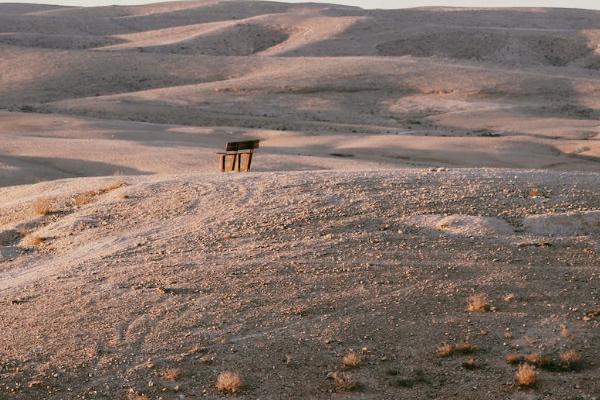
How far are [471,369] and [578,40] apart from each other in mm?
79314

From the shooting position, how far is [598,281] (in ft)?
39.3

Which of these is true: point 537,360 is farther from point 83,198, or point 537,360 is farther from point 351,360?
point 83,198

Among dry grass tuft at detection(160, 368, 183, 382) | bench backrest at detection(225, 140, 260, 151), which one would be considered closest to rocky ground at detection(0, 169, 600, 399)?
dry grass tuft at detection(160, 368, 183, 382)

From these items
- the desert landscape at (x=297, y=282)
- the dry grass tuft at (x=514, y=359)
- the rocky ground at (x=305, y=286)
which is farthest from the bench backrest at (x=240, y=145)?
the dry grass tuft at (x=514, y=359)

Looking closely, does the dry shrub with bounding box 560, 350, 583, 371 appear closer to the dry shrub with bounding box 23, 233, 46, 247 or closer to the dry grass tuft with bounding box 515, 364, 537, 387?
A: the dry grass tuft with bounding box 515, 364, 537, 387

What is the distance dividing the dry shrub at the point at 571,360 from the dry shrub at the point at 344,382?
201 cm

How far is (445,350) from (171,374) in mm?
2599

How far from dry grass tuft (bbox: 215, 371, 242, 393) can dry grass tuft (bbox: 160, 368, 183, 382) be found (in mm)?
389

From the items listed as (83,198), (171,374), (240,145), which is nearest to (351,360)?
(171,374)

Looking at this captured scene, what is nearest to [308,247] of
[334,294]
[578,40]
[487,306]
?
[334,294]

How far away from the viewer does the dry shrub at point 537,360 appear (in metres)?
9.88

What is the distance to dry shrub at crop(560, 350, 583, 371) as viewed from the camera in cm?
988

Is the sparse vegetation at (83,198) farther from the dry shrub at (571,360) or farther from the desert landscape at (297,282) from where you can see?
the dry shrub at (571,360)

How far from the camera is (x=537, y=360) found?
9914mm
